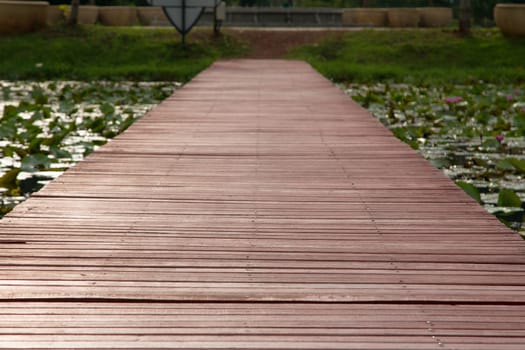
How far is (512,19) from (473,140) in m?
15.3

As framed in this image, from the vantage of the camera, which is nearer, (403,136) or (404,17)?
(403,136)

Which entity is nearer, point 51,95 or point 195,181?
point 195,181

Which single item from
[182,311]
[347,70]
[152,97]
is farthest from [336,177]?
[347,70]

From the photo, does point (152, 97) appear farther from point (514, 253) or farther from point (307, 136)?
point (514, 253)

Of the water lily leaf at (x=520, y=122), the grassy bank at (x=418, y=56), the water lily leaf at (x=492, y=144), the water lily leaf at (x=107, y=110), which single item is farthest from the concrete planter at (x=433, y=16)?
the water lily leaf at (x=492, y=144)

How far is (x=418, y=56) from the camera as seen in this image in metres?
21.3

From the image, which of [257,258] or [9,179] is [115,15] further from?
[257,258]

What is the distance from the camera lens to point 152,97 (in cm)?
1276

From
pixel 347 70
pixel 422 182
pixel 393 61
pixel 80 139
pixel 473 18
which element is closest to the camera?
pixel 422 182

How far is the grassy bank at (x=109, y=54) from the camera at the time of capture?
18375 millimetres

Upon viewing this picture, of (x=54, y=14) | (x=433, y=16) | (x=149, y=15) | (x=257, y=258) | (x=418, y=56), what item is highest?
(x=257, y=258)

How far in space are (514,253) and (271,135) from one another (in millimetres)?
3674

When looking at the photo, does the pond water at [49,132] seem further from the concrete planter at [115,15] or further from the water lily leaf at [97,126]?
the concrete planter at [115,15]

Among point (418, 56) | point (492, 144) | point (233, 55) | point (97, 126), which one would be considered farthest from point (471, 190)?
point (233, 55)
